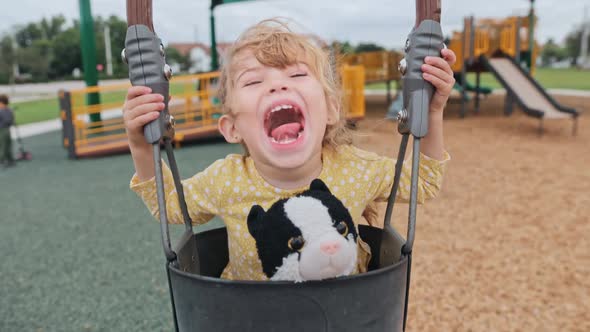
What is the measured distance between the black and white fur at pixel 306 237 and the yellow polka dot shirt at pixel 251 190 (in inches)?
6.1

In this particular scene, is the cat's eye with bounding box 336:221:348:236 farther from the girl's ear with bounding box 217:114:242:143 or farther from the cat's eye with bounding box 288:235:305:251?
the girl's ear with bounding box 217:114:242:143

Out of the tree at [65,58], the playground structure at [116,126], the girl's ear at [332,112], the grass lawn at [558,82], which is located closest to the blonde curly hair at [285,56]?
the girl's ear at [332,112]

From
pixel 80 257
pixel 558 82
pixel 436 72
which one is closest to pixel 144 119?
pixel 436 72

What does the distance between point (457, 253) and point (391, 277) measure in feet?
8.63

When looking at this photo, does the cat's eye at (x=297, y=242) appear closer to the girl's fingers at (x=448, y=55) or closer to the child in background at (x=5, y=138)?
the girl's fingers at (x=448, y=55)

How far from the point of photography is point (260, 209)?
1.24 metres

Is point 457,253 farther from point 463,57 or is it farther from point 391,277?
A: point 463,57

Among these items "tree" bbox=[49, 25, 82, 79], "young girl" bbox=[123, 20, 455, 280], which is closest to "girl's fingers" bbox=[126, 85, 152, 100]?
"young girl" bbox=[123, 20, 455, 280]

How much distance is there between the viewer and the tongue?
47.7 inches

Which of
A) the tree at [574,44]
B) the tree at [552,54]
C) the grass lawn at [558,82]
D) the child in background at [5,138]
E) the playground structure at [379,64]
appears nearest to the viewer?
the child in background at [5,138]

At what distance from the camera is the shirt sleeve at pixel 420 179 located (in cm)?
139

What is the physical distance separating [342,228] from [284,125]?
0.27 m

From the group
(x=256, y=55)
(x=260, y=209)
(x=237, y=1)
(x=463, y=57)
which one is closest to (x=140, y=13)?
(x=256, y=55)

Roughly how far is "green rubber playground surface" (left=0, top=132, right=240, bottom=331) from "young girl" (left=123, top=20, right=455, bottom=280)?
1.33 meters
